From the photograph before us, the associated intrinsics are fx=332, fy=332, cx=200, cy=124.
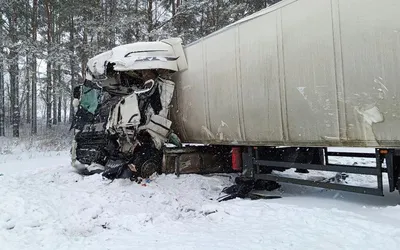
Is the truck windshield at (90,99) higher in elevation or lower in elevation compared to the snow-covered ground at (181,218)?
higher

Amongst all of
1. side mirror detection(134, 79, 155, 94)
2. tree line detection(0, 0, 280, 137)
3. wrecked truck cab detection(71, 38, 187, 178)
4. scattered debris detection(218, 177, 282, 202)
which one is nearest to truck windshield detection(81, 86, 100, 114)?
wrecked truck cab detection(71, 38, 187, 178)

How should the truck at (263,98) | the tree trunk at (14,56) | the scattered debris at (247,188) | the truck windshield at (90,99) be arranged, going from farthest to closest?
the tree trunk at (14,56) → the truck windshield at (90,99) → the scattered debris at (247,188) → the truck at (263,98)

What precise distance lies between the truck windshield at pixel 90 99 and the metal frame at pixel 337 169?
4712 mm

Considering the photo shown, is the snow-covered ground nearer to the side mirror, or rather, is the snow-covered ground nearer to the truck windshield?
the side mirror

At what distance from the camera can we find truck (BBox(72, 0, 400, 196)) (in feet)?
13.8

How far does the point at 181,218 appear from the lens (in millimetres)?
5121

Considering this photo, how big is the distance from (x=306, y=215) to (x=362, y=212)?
2.46 feet

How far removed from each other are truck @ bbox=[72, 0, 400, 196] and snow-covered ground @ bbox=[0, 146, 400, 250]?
0.53 meters

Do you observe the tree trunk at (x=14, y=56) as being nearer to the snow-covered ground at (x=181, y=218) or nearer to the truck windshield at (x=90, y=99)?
the truck windshield at (x=90, y=99)

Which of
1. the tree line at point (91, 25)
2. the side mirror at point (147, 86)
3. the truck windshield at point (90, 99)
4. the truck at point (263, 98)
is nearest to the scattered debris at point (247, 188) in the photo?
the truck at point (263, 98)

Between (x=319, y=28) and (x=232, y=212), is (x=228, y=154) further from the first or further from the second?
(x=319, y=28)

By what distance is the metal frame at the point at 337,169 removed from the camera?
4.39 metres

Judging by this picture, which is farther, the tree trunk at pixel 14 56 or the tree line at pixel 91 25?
the tree trunk at pixel 14 56

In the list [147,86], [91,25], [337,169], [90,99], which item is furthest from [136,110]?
[91,25]
